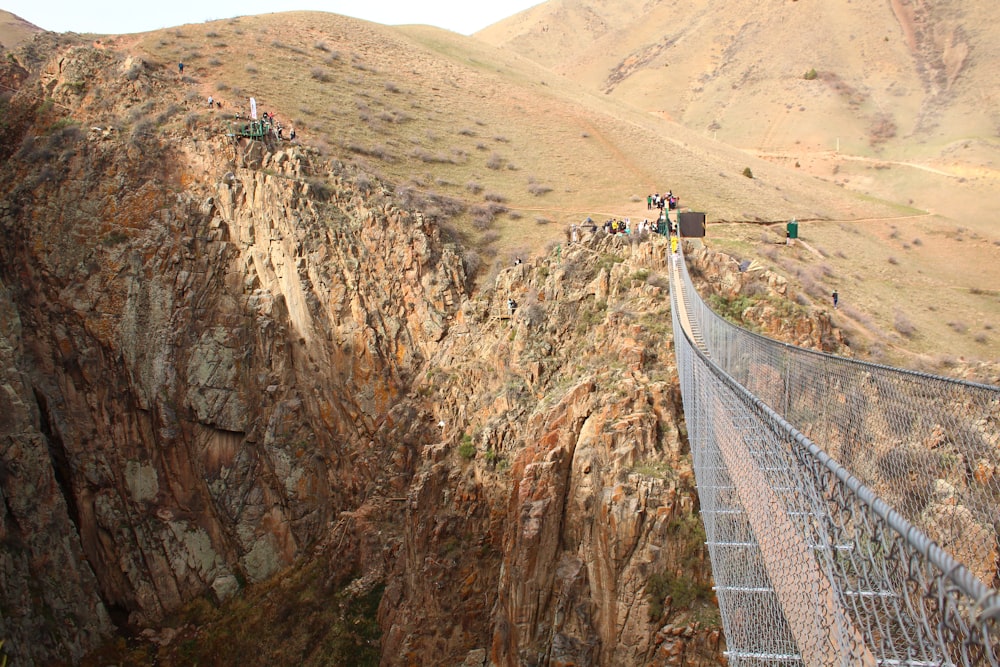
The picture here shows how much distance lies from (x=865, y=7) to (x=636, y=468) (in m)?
76.8

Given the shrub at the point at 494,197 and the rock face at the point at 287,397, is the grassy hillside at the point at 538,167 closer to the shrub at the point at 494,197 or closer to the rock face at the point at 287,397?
the shrub at the point at 494,197

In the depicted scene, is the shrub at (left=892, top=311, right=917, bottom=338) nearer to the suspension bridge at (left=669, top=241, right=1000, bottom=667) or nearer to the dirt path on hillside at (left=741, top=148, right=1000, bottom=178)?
the suspension bridge at (left=669, top=241, right=1000, bottom=667)

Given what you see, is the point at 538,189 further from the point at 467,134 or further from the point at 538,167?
the point at 467,134

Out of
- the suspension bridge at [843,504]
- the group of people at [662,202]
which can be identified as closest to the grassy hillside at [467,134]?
the group of people at [662,202]

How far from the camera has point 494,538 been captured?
46.1ft

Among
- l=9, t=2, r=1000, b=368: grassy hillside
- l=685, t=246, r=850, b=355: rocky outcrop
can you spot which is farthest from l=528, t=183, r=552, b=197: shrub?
l=685, t=246, r=850, b=355: rocky outcrop

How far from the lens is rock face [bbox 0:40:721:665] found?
515 inches

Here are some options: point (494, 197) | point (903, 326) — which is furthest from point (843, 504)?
point (494, 197)

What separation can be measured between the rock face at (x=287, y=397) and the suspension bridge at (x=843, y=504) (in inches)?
125

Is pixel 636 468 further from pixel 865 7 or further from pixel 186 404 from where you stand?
pixel 865 7

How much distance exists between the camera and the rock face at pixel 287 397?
1309 centimetres

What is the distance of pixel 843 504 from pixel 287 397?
17.0m

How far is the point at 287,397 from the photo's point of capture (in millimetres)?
18516

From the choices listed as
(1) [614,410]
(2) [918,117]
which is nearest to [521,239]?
(1) [614,410]
